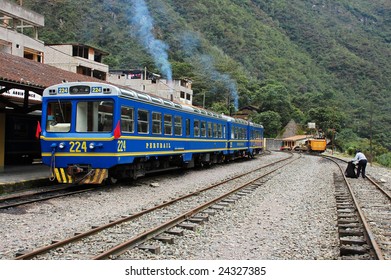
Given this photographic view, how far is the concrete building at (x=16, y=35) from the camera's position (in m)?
27.4

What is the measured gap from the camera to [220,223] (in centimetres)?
769

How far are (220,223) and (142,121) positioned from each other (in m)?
5.38

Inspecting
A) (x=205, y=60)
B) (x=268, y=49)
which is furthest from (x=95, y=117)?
(x=268, y=49)

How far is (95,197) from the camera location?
10.3 m

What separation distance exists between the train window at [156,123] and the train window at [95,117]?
2.31m

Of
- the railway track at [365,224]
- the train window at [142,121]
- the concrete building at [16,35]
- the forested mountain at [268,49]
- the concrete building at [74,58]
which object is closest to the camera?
the railway track at [365,224]

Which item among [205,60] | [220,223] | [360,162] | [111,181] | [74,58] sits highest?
[205,60]

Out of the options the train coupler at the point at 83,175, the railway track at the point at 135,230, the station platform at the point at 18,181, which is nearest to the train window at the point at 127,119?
the train coupler at the point at 83,175

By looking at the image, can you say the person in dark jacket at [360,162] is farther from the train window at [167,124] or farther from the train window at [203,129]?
the train window at [167,124]

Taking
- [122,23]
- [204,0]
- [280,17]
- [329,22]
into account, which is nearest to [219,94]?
[122,23]

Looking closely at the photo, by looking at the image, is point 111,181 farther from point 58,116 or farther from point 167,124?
point 167,124

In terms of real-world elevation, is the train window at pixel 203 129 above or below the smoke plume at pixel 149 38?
below

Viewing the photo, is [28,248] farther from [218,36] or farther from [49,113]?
[218,36]

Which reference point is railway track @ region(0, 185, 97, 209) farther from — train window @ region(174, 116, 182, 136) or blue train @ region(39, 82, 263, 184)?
train window @ region(174, 116, 182, 136)
